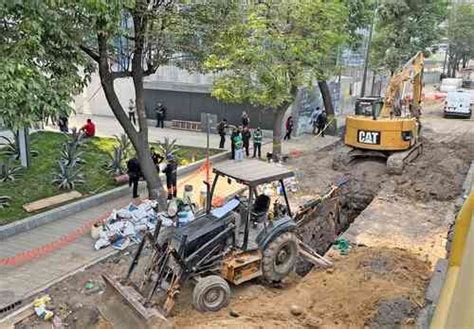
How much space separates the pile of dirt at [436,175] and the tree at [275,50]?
473 cm

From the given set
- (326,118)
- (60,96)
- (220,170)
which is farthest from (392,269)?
(326,118)

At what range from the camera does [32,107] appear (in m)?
8.13

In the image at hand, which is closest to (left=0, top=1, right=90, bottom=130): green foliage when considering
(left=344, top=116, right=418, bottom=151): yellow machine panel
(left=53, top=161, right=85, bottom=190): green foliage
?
(left=53, top=161, right=85, bottom=190): green foliage

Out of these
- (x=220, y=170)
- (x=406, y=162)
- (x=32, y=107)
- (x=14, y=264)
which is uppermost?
(x=32, y=107)

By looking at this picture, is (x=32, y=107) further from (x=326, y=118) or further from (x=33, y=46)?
(x=326, y=118)

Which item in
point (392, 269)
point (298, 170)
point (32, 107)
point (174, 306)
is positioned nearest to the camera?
point (32, 107)

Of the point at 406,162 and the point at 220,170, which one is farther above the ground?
the point at 220,170

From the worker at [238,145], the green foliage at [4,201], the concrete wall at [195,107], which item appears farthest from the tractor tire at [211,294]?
the concrete wall at [195,107]

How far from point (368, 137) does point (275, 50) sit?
4.28 m

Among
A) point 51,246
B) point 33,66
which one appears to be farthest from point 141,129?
point 33,66

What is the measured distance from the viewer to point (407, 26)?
104 ft

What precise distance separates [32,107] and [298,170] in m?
12.1

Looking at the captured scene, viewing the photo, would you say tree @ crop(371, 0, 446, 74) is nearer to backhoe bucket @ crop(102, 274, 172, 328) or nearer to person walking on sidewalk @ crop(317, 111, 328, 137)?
person walking on sidewalk @ crop(317, 111, 328, 137)

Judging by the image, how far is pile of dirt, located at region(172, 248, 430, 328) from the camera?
8133 mm
